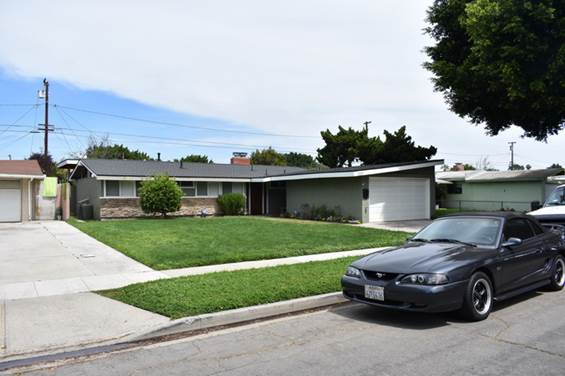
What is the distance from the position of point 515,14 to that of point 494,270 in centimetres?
1586

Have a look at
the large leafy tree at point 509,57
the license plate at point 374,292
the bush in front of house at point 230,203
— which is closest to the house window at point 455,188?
the large leafy tree at point 509,57

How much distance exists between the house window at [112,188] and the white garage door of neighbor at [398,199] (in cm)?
1435

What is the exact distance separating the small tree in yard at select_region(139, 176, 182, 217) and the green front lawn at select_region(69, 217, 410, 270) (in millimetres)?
5412

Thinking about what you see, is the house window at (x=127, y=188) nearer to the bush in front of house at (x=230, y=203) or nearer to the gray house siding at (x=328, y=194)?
the bush in front of house at (x=230, y=203)

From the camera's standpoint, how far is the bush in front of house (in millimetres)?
28531

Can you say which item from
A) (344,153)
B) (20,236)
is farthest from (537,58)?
(344,153)

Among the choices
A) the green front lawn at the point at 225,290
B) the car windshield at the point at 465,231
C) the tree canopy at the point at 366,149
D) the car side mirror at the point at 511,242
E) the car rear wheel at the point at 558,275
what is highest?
the tree canopy at the point at 366,149

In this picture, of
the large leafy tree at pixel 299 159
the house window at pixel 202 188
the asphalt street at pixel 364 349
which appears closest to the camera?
the asphalt street at pixel 364 349

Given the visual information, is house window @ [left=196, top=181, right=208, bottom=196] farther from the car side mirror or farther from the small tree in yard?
the car side mirror

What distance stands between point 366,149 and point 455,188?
335 inches

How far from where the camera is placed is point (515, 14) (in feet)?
59.8

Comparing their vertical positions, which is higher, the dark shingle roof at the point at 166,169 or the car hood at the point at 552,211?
the dark shingle roof at the point at 166,169

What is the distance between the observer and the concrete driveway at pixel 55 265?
8.25 metres

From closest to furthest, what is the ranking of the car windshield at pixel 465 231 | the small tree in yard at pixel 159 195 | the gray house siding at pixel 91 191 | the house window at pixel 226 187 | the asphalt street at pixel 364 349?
the asphalt street at pixel 364 349, the car windshield at pixel 465 231, the small tree in yard at pixel 159 195, the gray house siding at pixel 91 191, the house window at pixel 226 187
